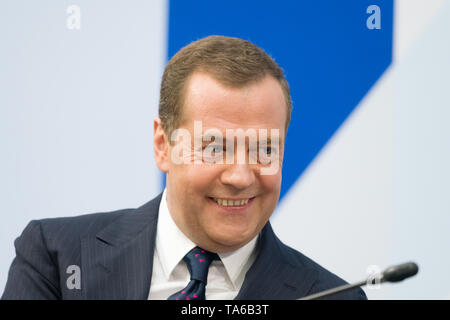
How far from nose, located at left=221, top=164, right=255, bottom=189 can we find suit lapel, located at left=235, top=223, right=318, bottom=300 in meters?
0.27

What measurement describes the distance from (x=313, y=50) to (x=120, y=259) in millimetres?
1307

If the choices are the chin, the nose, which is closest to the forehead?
the nose

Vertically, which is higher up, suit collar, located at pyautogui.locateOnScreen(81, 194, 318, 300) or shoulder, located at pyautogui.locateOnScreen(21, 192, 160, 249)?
shoulder, located at pyautogui.locateOnScreen(21, 192, 160, 249)

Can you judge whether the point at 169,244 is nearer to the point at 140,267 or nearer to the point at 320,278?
the point at 140,267

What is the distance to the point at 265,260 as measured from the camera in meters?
1.53

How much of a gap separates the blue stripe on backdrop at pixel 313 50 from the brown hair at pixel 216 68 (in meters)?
0.75

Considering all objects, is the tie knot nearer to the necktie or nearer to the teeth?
the necktie

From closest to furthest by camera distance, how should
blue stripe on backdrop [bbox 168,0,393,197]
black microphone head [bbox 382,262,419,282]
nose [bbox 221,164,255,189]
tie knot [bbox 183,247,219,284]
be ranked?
1. black microphone head [bbox 382,262,419,282]
2. nose [bbox 221,164,255,189]
3. tie knot [bbox 183,247,219,284]
4. blue stripe on backdrop [bbox 168,0,393,197]

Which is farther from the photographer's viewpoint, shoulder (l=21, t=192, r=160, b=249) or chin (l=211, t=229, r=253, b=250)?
shoulder (l=21, t=192, r=160, b=249)

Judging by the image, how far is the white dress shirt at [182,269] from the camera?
1.49 metres

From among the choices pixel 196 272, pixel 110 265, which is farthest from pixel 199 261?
pixel 110 265

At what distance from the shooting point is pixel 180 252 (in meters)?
1.50

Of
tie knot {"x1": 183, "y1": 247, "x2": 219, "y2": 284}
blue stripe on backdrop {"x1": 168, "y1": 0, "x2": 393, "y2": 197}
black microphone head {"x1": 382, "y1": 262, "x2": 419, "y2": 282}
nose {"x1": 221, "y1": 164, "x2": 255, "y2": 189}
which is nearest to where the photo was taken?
black microphone head {"x1": 382, "y1": 262, "x2": 419, "y2": 282}

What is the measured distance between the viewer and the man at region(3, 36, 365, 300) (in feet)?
4.53
